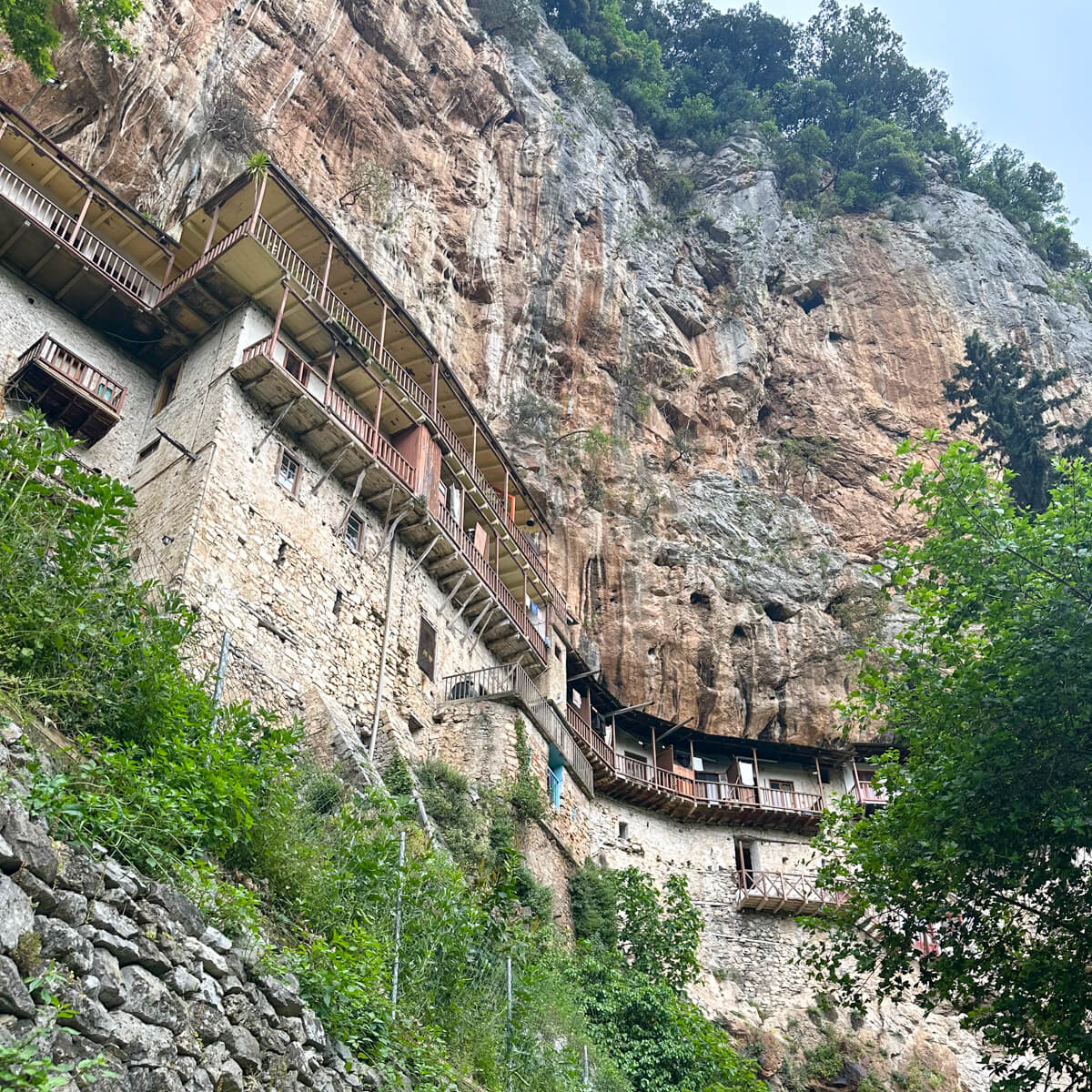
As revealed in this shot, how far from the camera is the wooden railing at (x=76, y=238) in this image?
56.9 ft

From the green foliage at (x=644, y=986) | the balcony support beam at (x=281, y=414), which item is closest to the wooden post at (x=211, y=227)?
the balcony support beam at (x=281, y=414)

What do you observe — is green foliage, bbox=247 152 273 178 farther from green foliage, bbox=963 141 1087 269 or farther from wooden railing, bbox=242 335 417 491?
green foliage, bbox=963 141 1087 269

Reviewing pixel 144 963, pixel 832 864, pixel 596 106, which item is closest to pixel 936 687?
pixel 832 864

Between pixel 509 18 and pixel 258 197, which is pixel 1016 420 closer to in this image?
pixel 258 197

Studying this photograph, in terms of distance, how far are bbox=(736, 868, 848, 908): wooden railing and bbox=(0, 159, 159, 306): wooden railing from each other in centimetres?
1953

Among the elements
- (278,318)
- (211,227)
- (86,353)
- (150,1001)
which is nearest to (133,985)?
(150,1001)

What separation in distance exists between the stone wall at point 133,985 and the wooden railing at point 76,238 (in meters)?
14.9

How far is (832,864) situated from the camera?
1248cm

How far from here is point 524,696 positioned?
71.8 ft

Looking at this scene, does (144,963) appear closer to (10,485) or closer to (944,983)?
(10,485)

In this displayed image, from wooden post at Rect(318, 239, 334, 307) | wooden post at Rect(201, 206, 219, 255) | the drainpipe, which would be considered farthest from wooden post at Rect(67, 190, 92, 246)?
the drainpipe

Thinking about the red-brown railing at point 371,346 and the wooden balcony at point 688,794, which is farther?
the wooden balcony at point 688,794

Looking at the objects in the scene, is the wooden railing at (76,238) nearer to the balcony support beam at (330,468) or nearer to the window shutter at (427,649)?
the balcony support beam at (330,468)

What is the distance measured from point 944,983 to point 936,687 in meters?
3.24
